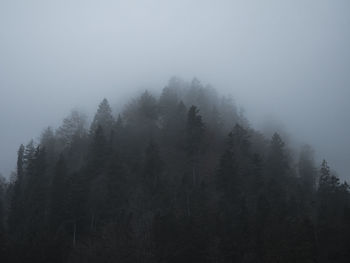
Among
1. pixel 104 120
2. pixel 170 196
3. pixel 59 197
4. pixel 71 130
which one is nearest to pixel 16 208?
pixel 59 197

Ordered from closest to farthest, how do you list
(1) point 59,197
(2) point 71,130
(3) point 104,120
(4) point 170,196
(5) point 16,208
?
(4) point 170,196 < (1) point 59,197 < (5) point 16,208 < (3) point 104,120 < (2) point 71,130

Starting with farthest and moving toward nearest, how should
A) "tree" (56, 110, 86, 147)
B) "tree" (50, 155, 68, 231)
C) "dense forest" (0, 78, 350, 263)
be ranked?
"tree" (56, 110, 86, 147)
"tree" (50, 155, 68, 231)
"dense forest" (0, 78, 350, 263)

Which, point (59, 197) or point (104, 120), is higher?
point (104, 120)

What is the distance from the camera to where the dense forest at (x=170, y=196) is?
106ft

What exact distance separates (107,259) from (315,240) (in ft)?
75.8

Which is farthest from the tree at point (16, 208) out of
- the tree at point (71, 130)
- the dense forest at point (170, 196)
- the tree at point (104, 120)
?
the tree at point (104, 120)

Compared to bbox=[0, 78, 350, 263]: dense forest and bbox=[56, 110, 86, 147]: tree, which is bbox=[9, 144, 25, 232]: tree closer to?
bbox=[0, 78, 350, 263]: dense forest

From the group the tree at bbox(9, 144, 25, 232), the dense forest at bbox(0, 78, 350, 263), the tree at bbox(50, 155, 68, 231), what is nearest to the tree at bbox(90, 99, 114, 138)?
the dense forest at bbox(0, 78, 350, 263)

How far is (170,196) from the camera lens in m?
45.0

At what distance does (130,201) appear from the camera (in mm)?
43156

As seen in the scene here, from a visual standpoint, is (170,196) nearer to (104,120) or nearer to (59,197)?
(59,197)

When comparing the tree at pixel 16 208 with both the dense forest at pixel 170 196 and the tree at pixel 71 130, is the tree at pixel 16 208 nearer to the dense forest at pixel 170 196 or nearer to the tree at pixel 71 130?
the dense forest at pixel 170 196

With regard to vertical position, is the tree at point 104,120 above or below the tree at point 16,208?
above

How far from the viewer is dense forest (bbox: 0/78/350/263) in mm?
32281
